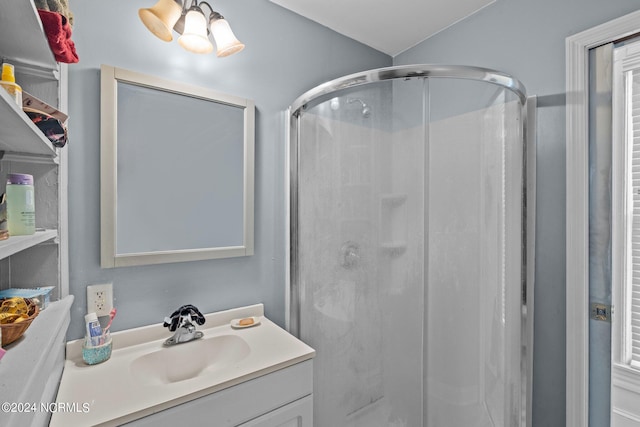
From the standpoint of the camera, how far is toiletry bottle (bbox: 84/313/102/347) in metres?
1.05

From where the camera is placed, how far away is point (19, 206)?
782 millimetres

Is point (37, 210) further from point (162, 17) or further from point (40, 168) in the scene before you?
point (162, 17)

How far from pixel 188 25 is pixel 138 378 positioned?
4.23 feet

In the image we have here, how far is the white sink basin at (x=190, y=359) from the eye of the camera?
3.73 feet

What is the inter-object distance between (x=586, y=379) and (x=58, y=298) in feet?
6.79

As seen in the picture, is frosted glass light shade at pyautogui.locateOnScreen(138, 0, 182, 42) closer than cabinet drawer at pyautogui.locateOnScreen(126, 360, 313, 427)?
No

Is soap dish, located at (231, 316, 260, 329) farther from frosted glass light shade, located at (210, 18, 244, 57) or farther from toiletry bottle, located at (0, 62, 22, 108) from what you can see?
→ frosted glass light shade, located at (210, 18, 244, 57)

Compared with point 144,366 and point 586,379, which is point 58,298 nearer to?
point 144,366

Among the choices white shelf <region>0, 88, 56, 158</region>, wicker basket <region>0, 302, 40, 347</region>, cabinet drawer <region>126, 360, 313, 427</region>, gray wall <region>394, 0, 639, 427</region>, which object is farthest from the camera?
gray wall <region>394, 0, 639, 427</region>

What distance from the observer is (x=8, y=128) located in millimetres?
681

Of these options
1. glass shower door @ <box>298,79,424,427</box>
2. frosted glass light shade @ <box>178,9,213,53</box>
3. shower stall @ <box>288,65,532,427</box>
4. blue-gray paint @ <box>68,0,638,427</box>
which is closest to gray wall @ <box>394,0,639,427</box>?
blue-gray paint @ <box>68,0,638,427</box>

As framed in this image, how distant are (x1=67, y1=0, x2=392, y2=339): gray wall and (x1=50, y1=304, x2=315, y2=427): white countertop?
78 millimetres

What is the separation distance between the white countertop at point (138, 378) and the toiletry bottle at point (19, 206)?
49 centimetres

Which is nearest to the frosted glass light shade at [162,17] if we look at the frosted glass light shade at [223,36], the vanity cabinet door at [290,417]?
the frosted glass light shade at [223,36]
